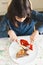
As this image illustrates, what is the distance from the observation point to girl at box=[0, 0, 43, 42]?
1074mm

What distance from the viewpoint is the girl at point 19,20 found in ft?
3.52

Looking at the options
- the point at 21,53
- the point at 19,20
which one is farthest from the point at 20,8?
the point at 21,53

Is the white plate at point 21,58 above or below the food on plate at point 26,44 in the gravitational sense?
below

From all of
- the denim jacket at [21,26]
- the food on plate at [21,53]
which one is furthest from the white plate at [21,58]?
the denim jacket at [21,26]

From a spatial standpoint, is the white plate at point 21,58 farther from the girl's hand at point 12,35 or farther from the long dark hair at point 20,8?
the long dark hair at point 20,8

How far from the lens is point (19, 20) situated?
3.94ft

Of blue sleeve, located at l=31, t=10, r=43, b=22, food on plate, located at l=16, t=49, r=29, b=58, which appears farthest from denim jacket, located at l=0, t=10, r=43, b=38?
food on plate, located at l=16, t=49, r=29, b=58

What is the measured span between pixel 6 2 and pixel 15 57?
0.76 metres

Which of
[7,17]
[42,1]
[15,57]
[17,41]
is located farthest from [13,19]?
[42,1]

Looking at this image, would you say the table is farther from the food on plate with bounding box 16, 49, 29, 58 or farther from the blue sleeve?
the blue sleeve

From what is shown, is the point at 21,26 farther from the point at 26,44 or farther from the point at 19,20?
the point at 26,44

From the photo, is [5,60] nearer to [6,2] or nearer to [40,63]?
[40,63]

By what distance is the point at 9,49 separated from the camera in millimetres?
1095

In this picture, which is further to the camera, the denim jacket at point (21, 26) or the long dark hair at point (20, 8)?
the denim jacket at point (21, 26)
